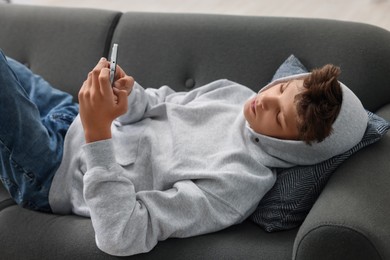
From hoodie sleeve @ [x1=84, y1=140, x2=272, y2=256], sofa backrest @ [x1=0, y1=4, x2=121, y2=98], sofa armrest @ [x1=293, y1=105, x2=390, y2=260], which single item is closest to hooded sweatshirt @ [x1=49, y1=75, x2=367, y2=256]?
hoodie sleeve @ [x1=84, y1=140, x2=272, y2=256]

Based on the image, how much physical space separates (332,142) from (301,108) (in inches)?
4.7

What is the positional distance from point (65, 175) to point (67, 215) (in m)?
0.11

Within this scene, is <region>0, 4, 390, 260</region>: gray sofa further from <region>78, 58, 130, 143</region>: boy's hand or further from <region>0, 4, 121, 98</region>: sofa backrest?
<region>78, 58, 130, 143</region>: boy's hand

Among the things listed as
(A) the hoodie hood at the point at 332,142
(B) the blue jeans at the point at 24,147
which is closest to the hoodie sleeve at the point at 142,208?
(A) the hoodie hood at the point at 332,142

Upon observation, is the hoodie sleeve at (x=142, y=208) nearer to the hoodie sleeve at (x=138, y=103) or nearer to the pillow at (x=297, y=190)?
the pillow at (x=297, y=190)

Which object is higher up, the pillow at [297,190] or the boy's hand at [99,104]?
the boy's hand at [99,104]

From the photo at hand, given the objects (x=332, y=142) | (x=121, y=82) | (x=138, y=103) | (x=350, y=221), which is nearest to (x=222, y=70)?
(x=138, y=103)

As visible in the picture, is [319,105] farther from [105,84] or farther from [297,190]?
[105,84]

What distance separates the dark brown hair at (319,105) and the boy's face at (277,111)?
37 mm

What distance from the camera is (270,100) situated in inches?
47.3

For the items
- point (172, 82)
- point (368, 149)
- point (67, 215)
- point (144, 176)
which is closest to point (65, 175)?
point (67, 215)

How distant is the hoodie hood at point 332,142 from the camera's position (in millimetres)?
1133

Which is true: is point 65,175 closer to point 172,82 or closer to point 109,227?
point 109,227

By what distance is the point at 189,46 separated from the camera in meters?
1.63
